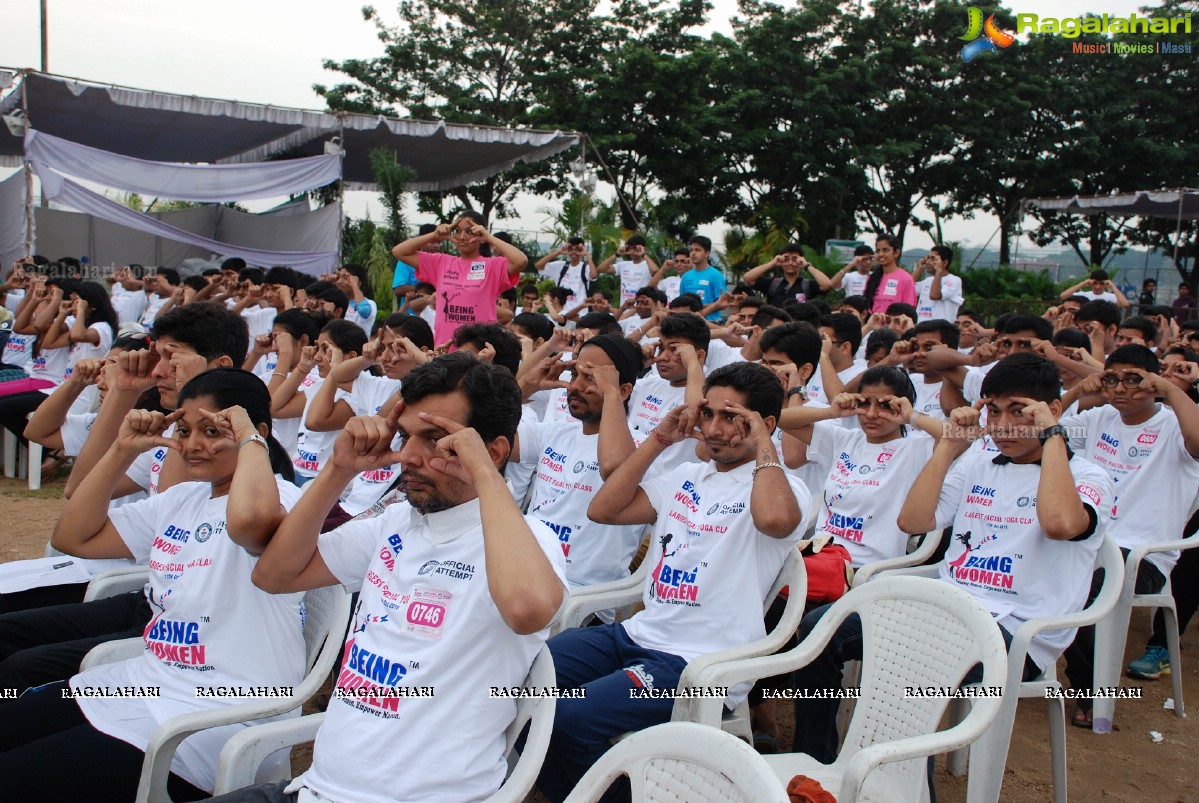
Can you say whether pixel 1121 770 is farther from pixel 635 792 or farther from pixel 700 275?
pixel 700 275

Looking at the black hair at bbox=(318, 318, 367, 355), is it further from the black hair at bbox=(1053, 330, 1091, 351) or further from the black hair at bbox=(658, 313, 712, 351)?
the black hair at bbox=(1053, 330, 1091, 351)

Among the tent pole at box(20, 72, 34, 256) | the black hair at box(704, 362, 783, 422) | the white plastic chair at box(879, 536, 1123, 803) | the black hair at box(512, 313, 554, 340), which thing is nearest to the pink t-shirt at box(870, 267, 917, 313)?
the black hair at box(512, 313, 554, 340)

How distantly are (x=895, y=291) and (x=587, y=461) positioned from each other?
16.6 feet

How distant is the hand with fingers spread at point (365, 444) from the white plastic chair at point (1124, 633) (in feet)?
8.82

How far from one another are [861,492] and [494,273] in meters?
3.98

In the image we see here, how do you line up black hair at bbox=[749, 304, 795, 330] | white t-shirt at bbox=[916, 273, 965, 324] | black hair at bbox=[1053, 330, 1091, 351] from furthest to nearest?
white t-shirt at bbox=[916, 273, 965, 324] < black hair at bbox=[749, 304, 795, 330] < black hair at bbox=[1053, 330, 1091, 351]

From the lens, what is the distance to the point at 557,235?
18.0 m

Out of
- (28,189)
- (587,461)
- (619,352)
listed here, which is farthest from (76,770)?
(28,189)

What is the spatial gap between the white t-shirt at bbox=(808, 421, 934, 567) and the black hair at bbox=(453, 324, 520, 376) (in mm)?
1601

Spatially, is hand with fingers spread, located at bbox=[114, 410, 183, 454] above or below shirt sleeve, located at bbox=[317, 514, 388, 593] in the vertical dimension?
above

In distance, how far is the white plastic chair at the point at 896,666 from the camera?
2.38 m

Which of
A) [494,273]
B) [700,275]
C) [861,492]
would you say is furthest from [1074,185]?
[861,492]

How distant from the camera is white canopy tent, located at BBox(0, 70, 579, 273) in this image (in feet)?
34.0

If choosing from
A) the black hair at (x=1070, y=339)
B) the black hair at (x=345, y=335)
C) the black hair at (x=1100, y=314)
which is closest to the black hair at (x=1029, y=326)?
the black hair at (x=1070, y=339)
